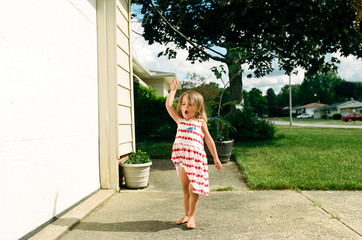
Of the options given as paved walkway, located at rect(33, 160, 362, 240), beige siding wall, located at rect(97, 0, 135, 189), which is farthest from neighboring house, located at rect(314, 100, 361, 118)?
beige siding wall, located at rect(97, 0, 135, 189)

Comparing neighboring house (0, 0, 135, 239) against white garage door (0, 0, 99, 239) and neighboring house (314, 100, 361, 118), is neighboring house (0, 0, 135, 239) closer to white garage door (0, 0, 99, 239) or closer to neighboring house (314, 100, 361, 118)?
white garage door (0, 0, 99, 239)

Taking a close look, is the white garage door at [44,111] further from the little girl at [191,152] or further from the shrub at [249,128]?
the shrub at [249,128]

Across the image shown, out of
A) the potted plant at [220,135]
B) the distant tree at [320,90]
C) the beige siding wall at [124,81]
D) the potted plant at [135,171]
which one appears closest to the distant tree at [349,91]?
the distant tree at [320,90]

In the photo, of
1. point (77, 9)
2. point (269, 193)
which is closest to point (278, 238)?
point (269, 193)

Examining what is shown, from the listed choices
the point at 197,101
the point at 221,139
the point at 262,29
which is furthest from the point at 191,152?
the point at 262,29

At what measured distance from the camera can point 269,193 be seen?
354 cm

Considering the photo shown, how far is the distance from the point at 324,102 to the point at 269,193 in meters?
97.5

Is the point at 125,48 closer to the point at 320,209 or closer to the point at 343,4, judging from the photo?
the point at 320,209

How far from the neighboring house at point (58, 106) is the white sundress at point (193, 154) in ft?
4.17

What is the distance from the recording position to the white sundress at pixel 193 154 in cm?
238

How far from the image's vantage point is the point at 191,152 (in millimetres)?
2408

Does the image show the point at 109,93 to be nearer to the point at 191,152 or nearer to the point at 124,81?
the point at 124,81

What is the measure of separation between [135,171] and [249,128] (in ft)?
23.5

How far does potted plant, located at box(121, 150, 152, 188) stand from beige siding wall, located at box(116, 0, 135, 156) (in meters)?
0.21
